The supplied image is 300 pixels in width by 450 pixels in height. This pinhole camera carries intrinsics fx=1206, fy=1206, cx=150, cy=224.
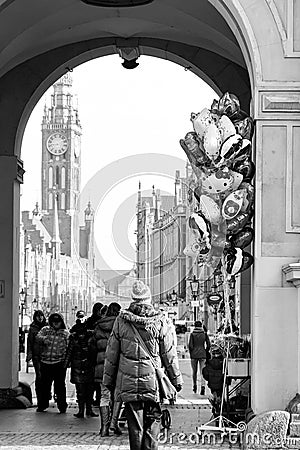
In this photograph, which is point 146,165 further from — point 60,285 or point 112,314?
point 60,285

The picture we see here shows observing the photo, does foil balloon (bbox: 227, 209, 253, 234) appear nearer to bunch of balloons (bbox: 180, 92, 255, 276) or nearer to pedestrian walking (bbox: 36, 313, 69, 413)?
bunch of balloons (bbox: 180, 92, 255, 276)

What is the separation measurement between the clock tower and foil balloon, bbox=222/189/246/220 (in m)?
123

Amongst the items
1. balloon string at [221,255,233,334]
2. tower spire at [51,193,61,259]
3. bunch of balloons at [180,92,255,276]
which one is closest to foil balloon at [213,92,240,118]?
bunch of balloons at [180,92,255,276]

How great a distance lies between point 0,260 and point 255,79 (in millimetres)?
7468

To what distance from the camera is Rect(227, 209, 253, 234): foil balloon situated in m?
11.3

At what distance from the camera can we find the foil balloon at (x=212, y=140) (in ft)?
37.2

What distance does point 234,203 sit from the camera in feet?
37.1

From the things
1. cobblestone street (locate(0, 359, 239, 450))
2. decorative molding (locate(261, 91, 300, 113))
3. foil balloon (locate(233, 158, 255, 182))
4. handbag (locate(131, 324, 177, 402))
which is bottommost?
cobblestone street (locate(0, 359, 239, 450))

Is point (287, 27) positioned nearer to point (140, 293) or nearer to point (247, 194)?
point (247, 194)

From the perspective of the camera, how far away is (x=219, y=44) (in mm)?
17875

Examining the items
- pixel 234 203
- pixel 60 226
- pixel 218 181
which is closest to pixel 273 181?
pixel 234 203

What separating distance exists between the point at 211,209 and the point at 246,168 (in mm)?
530

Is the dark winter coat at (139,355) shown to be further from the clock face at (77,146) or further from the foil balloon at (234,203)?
the clock face at (77,146)

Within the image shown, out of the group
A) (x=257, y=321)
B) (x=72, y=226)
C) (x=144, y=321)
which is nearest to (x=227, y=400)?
(x=257, y=321)
